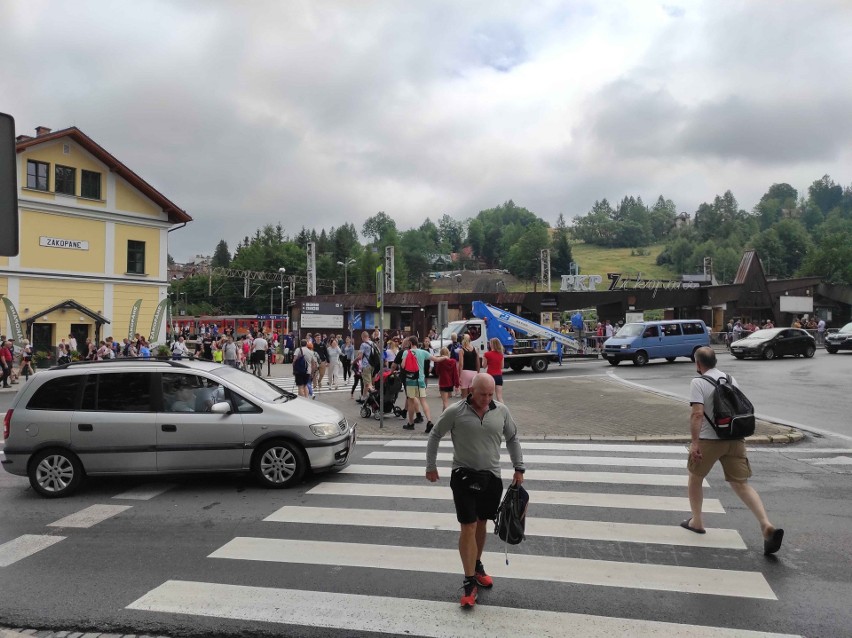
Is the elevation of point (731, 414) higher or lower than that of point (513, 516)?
higher

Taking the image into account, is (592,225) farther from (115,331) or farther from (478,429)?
(478,429)

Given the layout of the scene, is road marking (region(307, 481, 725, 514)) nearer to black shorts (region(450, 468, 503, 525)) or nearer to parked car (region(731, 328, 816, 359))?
black shorts (region(450, 468, 503, 525))

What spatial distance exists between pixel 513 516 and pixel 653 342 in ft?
84.4

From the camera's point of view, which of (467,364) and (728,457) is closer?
(728,457)

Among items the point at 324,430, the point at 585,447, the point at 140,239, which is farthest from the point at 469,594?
the point at 140,239

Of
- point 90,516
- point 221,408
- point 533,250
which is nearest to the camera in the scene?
point 90,516

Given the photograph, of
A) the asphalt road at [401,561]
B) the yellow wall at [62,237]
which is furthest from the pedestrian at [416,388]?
the yellow wall at [62,237]

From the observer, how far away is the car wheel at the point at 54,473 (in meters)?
7.52

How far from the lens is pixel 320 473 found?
8383 millimetres

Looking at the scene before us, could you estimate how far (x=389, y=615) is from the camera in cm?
425

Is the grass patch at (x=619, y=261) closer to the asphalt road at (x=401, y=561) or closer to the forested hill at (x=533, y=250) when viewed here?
the forested hill at (x=533, y=250)

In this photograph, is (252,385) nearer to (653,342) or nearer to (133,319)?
(653,342)

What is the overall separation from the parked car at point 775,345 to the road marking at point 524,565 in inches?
1072

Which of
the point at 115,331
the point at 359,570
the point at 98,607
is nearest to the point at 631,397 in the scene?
the point at 359,570
